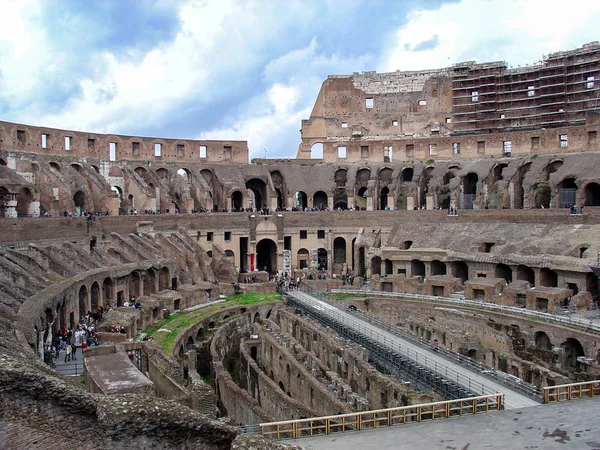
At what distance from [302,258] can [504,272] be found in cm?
1691

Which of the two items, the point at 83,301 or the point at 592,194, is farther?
the point at 592,194

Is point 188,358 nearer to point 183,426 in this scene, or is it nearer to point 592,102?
point 183,426

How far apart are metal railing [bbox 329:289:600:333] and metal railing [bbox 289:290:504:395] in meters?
8.09

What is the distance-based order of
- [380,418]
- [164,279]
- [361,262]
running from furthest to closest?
[361,262] → [164,279] → [380,418]

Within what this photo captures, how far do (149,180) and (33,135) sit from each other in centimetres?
915

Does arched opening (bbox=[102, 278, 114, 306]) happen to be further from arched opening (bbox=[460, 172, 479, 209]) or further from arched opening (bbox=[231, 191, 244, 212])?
arched opening (bbox=[460, 172, 479, 209])

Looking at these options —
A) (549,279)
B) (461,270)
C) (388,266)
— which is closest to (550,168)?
(461,270)

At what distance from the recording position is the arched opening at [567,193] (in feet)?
137

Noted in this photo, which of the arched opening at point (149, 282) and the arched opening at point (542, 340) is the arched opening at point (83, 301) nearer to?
the arched opening at point (149, 282)

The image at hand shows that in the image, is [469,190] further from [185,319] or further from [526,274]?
[185,319]

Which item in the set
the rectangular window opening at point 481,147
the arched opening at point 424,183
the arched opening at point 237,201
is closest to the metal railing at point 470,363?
the arched opening at point 424,183

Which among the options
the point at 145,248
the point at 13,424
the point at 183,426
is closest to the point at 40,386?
the point at 13,424

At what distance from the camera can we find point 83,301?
27.3 metres

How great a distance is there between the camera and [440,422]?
46.7 ft
